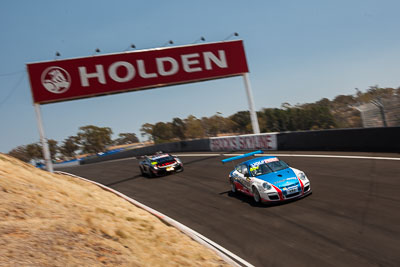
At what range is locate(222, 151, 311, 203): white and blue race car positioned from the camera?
10992mm

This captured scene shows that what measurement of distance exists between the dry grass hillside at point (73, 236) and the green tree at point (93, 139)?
92.8 metres

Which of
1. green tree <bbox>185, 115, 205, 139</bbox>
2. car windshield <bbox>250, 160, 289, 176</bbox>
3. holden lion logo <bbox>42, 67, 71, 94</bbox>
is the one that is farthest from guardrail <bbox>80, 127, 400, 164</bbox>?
green tree <bbox>185, 115, 205, 139</bbox>

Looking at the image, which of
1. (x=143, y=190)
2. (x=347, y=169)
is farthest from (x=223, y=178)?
(x=347, y=169)

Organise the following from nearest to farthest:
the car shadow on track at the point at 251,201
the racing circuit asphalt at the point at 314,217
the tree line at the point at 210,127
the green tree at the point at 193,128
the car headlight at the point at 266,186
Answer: the racing circuit asphalt at the point at 314,217
the car headlight at the point at 266,186
the car shadow on track at the point at 251,201
the tree line at the point at 210,127
the green tree at the point at 193,128

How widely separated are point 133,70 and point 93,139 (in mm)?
78294

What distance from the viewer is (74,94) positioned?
84.0ft

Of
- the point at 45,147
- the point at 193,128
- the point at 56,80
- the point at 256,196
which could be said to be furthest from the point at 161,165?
the point at 193,128

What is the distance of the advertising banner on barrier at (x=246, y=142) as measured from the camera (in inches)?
997

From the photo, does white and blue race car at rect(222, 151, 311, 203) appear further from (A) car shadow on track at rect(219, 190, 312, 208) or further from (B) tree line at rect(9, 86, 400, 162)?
(B) tree line at rect(9, 86, 400, 162)

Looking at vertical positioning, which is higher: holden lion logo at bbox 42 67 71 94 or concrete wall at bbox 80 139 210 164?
holden lion logo at bbox 42 67 71 94

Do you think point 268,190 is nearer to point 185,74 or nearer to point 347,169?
point 347,169

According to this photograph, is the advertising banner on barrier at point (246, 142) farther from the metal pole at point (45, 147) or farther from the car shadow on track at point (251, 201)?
the metal pole at point (45, 147)

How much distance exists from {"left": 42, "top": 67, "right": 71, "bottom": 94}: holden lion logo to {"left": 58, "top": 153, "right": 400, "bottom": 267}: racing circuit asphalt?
A: 1222 cm

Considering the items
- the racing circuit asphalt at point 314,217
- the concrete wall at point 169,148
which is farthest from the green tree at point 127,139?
the racing circuit asphalt at point 314,217
